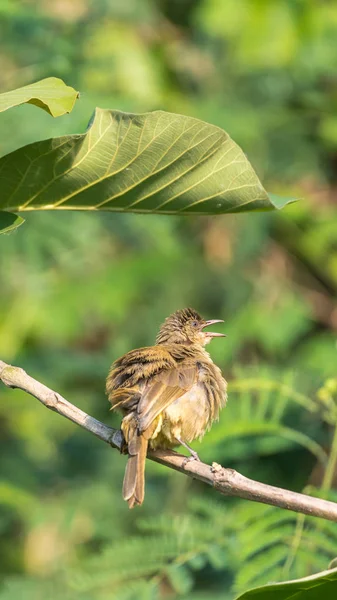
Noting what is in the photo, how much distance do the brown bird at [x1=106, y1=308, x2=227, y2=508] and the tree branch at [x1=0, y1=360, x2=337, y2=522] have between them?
1.98 feet

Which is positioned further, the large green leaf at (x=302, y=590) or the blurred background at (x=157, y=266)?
the blurred background at (x=157, y=266)

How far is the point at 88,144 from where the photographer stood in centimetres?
212

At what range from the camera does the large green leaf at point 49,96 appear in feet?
6.47

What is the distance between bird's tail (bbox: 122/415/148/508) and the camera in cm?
280

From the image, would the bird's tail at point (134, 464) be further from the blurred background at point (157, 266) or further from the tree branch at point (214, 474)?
the blurred background at point (157, 266)

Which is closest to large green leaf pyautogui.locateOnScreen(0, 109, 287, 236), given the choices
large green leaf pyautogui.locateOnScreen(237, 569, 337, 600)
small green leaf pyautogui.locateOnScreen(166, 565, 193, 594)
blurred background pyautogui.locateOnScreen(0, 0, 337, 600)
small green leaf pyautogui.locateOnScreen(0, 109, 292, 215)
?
small green leaf pyautogui.locateOnScreen(0, 109, 292, 215)

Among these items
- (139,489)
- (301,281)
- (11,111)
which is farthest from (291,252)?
(139,489)

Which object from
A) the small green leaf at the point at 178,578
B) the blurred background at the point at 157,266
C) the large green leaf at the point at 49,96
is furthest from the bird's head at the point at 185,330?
the large green leaf at the point at 49,96

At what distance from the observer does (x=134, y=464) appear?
290cm

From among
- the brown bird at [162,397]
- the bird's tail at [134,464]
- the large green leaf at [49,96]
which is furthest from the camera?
the brown bird at [162,397]

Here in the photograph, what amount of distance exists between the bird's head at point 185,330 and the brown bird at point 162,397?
35 cm

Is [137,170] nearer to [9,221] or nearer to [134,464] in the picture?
[9,221]

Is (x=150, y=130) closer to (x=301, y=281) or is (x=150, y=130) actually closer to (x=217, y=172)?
(x=217, y=172)

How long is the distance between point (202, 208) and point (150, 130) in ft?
0.90
